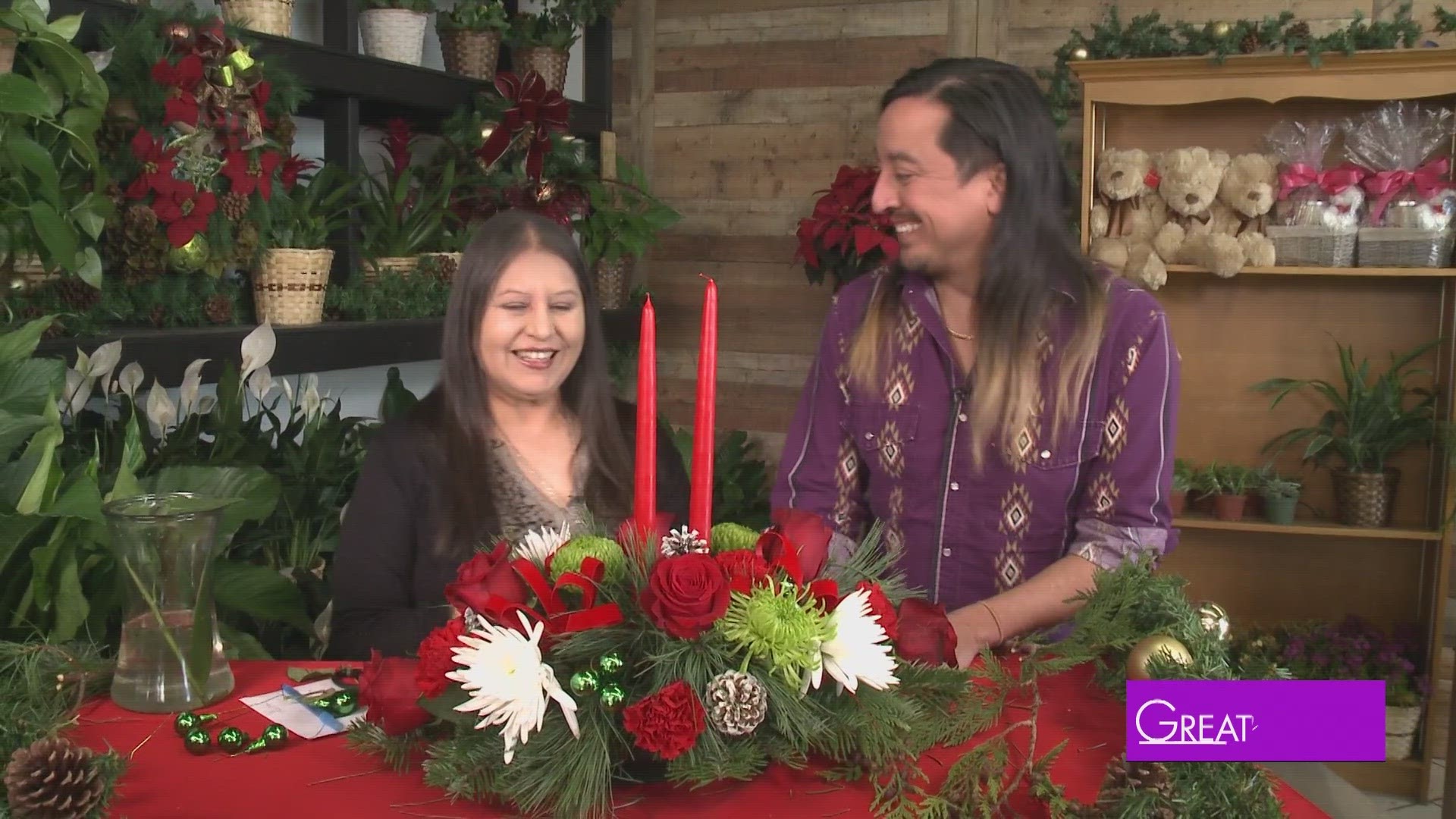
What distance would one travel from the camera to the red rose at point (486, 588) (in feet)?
2.46

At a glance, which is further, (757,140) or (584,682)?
(757,140)

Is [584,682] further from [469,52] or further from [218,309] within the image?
[469,52]

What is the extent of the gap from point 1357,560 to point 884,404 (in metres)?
2.09

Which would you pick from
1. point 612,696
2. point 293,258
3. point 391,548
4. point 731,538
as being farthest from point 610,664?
point 293,258

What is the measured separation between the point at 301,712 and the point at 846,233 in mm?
2493

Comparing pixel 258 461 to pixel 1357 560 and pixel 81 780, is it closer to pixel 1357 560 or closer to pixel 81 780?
pixel 81 780

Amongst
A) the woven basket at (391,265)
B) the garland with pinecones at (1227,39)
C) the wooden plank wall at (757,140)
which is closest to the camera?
the woven basket at (391,265)

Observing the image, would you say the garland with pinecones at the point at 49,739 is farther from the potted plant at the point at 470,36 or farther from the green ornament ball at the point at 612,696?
the potted plant at the point at 470,36

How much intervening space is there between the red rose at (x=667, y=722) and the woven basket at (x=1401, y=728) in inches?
107

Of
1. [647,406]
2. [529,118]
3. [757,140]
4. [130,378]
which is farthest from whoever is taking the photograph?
[757,140]

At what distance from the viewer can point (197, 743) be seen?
32.5 inches

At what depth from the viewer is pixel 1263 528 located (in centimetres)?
299

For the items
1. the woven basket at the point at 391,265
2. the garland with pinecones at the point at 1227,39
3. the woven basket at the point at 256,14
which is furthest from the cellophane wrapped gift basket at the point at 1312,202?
the woven basket at the point at 256,14

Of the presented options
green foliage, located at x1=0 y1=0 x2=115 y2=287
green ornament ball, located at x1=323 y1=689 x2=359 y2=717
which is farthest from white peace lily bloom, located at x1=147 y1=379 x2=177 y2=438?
green ornament ball, located at x1=323 y1=689 x2=359 y2=717
